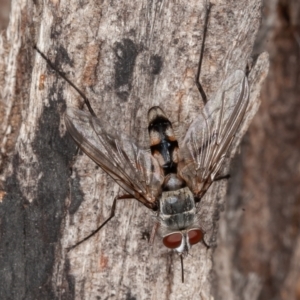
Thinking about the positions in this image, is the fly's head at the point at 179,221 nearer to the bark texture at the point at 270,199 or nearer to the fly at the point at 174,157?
the fly at the point at 174,157

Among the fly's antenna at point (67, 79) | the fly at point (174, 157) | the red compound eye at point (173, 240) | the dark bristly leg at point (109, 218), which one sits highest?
the fly's antenna at point (67, 79)

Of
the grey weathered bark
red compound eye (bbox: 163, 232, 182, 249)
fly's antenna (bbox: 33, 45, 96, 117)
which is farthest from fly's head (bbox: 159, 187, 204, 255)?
fly's antenna (bbox: 33, 45, 96, 117)

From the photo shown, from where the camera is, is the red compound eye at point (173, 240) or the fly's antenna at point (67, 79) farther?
the red compound eye at point (173, 240)

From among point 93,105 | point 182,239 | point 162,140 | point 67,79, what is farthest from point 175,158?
point 67,79

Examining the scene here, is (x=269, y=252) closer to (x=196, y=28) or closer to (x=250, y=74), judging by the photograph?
(x=250, y=74)

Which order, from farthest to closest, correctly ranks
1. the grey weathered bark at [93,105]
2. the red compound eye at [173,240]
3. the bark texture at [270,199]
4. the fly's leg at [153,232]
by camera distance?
the bark texture at [270,199], the fly's leg at [153,232], the red compound eye at [173,240], the grey weathered bark at [93,105]

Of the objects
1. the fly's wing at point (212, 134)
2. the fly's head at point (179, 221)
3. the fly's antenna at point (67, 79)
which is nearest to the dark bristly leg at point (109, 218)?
the fly's head at point (179, 221)

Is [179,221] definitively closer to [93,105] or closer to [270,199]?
[93,105]
